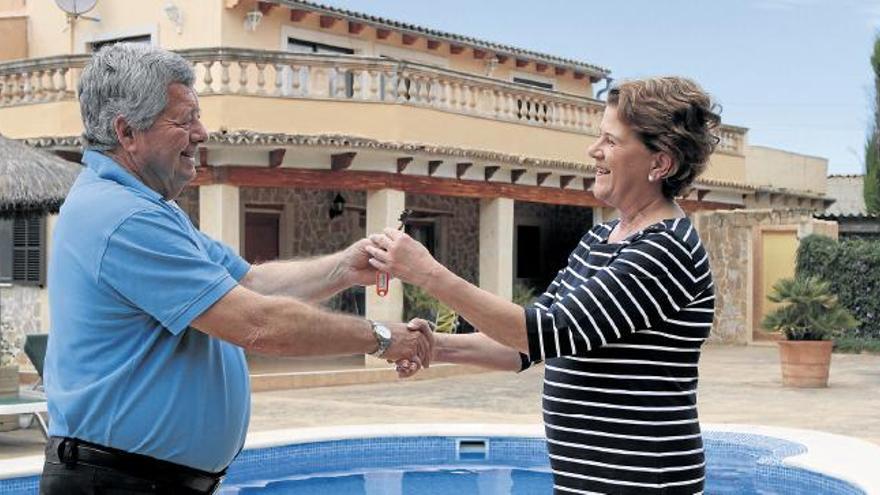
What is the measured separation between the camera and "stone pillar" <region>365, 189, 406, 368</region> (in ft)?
51.8

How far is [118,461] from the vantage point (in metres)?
2.57

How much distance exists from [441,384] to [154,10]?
26.9 feet

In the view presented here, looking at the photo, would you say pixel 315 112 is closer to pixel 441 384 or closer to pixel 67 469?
pixel 441 384

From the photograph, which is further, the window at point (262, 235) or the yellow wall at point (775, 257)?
the yellow wall at point (775, 257)

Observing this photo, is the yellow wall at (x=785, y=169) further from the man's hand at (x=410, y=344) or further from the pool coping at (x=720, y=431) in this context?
the man's hand at (x=410, y=344)

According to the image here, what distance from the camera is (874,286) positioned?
20453mm

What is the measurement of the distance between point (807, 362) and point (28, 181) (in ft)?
31.4

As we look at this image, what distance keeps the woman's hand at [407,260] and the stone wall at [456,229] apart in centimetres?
1765

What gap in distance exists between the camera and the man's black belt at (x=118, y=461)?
2.58 m

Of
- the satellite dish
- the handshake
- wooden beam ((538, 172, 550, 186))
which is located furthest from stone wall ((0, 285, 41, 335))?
the handshake

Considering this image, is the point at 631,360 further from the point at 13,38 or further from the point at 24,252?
the point at 13,38

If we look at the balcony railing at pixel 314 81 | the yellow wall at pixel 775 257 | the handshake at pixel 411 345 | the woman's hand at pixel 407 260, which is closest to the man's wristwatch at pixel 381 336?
the handshake at pixel 411 345

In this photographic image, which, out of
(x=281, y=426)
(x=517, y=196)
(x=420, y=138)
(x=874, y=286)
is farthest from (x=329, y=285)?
(x=874, y=286)

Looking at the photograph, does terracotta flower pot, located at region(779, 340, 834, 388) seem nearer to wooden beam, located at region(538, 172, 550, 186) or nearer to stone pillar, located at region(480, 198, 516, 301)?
stone pillar, located at region(480, 198, 516, 301)
